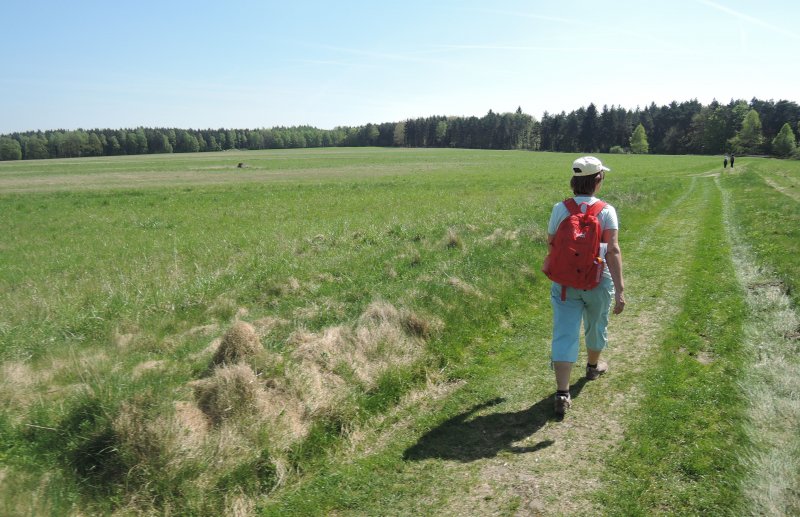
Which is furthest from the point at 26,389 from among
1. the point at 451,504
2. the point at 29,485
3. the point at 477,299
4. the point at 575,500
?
the point at 477,299

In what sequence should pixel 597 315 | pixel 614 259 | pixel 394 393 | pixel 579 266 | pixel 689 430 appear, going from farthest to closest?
1. pixel 394 393
2. pixel 597 315
3. pixel 614 259
4. pixel 579 266
5. pixel 689 430

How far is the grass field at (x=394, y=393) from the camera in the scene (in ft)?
11.7

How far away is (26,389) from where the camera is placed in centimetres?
483

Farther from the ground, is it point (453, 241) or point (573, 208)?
point (573, 208)

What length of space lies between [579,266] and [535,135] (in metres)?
150

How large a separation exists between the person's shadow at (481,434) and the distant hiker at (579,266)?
0.99ft

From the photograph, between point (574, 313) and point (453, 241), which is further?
point (453, 241)

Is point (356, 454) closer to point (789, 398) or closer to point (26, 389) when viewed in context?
point (26, 389)

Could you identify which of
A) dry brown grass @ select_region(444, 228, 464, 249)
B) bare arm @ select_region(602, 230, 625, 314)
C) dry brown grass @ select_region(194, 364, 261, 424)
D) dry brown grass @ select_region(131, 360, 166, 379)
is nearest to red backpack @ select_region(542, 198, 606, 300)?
bare arm @ select_region(602, 230, 625, 314)

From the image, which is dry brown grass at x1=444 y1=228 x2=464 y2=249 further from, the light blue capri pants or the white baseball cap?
the white baseball cap

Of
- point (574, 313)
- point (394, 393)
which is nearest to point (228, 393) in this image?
point (394, 393)

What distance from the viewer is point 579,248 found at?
4.50 m

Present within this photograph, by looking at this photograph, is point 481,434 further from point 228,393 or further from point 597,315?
Answer: point 228,393

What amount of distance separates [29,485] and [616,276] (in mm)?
5132
